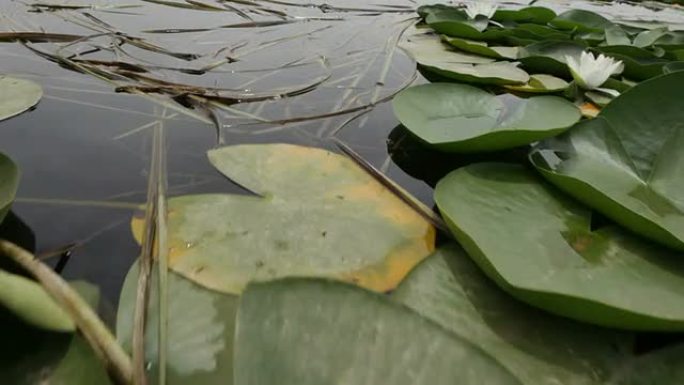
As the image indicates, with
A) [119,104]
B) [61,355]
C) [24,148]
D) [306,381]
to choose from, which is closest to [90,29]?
[119,104]

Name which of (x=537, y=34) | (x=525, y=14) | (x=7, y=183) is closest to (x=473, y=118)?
(x=7, y=183)

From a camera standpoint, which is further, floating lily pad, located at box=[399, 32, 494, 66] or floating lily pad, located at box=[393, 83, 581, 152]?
floating lily pad, located at box=[399, 32, 494, 66]

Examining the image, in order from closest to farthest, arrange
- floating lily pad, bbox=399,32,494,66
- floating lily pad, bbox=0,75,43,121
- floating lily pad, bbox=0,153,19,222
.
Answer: floating lily pad, bbox=0,153,19,222 < floating lily pad, bbox=0,75,43,121 < floating lily pad, bbox=399,32,494,66

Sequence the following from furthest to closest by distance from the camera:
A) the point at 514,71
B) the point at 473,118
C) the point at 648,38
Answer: the point at 648,38 → the point at 514,71 → the point at 473,118

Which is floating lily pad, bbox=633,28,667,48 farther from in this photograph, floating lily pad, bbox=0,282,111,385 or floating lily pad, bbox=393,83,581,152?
floating lily pad, bbox=0,282,111,385

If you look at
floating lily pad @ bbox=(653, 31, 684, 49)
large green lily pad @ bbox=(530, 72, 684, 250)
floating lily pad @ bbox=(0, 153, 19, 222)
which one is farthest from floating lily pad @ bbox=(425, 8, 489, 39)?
floating lily pad @ bbox=(0, 153, 19, 222)

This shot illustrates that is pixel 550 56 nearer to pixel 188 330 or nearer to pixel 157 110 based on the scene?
pixel 157 110
